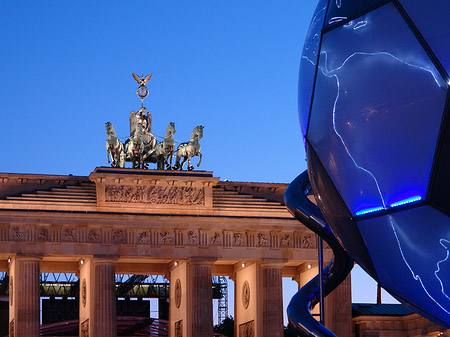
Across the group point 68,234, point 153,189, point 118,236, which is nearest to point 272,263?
point 153,189

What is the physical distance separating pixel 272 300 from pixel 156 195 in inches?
362

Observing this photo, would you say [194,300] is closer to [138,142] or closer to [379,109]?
[138,142]

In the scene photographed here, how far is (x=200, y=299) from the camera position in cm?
6047

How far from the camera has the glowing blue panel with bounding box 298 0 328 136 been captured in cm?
Result: 911

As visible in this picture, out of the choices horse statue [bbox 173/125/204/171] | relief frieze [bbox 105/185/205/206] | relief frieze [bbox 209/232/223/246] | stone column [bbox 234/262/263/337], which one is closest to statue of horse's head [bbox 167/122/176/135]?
horse statue [bbox 173/125/204/171]

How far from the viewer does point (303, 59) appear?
9.30 metres

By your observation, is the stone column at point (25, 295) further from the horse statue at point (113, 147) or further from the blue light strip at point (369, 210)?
the blue light strip at point (369, 210)

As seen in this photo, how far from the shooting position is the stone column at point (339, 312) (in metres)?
A: 62.1

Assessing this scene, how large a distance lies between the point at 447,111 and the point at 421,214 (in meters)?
0.82

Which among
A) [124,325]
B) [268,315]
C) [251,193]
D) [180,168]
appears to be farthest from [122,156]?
[124,325]

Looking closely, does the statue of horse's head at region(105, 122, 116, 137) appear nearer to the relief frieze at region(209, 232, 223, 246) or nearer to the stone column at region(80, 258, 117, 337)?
the stone column at region(80, 258, 117, 337)

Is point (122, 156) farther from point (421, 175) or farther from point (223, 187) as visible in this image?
point (421, 175)

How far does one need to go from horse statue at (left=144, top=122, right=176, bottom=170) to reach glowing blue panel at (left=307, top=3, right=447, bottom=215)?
2115 inches

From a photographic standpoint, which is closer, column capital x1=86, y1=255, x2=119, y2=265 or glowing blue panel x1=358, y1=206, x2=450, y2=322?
glowing blue panel x1=358, y1=206, x2=450, y2=322
